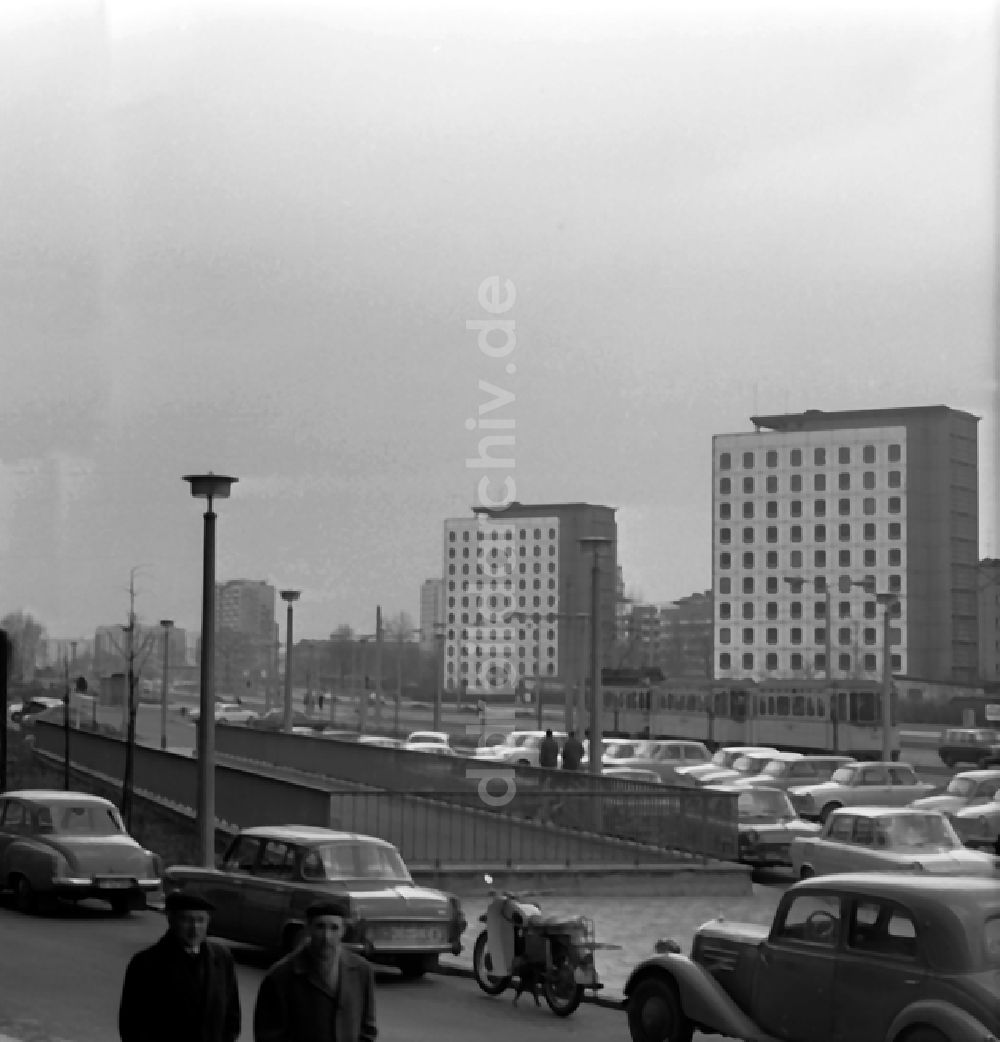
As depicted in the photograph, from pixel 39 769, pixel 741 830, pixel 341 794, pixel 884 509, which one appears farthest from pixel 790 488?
pixel 341 794

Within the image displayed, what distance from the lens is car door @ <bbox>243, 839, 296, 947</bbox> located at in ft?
53.4

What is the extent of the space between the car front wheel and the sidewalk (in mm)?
3727

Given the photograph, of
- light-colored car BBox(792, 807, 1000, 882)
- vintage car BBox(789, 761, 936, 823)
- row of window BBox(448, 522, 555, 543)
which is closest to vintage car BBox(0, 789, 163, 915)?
light-colored car BBox(792, 807, 1000, 882)

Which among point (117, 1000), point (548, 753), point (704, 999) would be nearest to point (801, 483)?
point (548, 753)

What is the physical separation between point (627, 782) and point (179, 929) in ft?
64.9

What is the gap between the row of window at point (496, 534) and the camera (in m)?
74.4

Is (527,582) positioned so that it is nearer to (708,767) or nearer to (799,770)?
(708,767)

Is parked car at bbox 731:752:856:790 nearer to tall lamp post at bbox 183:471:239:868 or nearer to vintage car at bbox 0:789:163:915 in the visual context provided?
tall lamp post at bbox 183:471:239:868

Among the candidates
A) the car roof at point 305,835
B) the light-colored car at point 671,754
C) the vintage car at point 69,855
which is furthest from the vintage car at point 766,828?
the light-colored car at point 671,754

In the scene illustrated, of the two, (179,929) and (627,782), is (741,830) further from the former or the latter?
(179,929)

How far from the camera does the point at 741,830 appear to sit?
91.2ft

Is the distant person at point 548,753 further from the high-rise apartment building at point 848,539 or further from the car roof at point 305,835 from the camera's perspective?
the high-rise apartment building at point 848,539

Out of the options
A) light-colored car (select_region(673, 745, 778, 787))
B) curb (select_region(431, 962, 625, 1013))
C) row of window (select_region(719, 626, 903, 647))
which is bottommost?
curb (select_region(431, 962, 625, 1013))

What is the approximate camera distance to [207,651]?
2264cm
